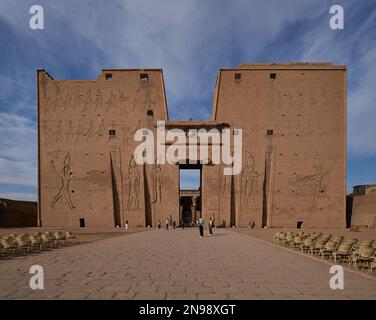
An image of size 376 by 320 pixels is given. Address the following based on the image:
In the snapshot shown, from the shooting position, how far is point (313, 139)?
2669 centimetres

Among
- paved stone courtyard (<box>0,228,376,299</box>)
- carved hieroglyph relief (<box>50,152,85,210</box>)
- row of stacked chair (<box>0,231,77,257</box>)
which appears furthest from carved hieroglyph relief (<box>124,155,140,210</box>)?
paved stone courtyard (<box>0,228,376,299</box>)

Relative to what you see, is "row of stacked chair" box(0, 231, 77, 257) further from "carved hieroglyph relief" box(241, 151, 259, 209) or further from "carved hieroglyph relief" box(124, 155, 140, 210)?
"carved hieroglyph relief" box(241, 151, 259, 209)

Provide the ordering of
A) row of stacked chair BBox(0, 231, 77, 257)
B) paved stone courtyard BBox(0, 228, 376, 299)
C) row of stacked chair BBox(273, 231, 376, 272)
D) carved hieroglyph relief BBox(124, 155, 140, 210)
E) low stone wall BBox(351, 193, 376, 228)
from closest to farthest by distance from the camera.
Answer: paved stone courtyard BBox(0, 228, 376, 299), row of stacked chair BBox(273, 231, 376, 272), row of stacked chair BBox(0, 231, 77, 257), low stone wall BBox(351, 193, 376, 228), carved hieroglyph relief BBox(124, 155, 140, 210)

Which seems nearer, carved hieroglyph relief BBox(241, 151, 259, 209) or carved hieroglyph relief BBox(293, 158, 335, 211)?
carved hieroglyph relief BBox(241, 151, 259, 209)

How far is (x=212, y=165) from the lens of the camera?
84.6 ft

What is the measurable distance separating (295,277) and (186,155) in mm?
20321

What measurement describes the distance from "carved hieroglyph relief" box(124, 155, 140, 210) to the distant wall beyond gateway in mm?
85

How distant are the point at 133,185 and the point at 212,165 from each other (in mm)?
6955

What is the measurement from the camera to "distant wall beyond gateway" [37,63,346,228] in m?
25.8

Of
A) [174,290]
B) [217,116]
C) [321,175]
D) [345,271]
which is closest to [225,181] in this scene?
[217,116]

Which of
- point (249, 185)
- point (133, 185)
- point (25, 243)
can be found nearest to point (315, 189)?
point (249, 185)

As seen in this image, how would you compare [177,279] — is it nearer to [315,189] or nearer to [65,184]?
[65,184]

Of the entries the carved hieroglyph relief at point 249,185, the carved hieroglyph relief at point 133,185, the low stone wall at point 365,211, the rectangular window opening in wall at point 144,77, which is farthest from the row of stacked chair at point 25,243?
the low stone wall at point 365,211
